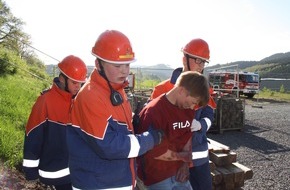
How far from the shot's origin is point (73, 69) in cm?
324

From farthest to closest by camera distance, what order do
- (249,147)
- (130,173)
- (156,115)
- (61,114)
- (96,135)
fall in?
(249,147), (61,114), (156,115), (130,173), (96,135)

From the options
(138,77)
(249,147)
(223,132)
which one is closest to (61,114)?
(249,147)

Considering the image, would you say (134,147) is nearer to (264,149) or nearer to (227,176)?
(227,176)

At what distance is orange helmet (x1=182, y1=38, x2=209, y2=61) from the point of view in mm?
3174

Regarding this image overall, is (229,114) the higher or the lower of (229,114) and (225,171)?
the lower

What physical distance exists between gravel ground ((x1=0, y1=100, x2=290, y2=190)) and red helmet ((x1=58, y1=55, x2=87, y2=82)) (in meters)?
1.86

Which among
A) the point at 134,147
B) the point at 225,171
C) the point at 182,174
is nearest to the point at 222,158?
the point at 225,171

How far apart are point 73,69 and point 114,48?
1.28 m

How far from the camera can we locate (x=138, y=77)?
19.6 meters

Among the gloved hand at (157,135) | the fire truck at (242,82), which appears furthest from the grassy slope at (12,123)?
the fire truck at (242,82)

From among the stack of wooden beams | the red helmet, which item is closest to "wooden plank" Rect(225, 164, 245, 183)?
the stack of wooden beams

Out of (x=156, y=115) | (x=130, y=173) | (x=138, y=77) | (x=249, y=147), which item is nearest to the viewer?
(x=130, y=173)

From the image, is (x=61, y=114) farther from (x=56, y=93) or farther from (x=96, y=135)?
(x=96, y=135)

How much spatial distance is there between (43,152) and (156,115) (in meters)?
1.28
